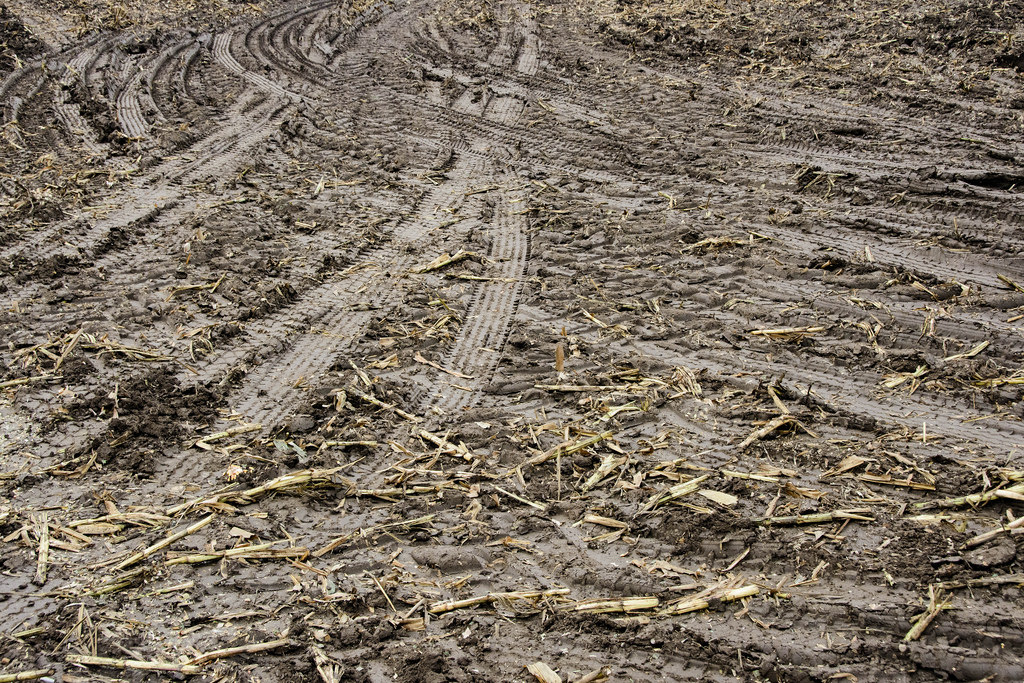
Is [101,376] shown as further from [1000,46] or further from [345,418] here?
[1000,46]

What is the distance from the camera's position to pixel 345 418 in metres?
4.55

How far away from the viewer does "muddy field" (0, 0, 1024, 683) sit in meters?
3.04

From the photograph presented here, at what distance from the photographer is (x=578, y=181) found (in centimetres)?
757

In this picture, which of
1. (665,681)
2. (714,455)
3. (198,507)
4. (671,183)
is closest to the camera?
(665,681)

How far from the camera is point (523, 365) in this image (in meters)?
5.06

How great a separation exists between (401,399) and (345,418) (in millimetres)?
430

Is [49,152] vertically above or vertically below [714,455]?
above

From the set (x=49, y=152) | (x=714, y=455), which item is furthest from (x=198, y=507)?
(x=49, y=152)

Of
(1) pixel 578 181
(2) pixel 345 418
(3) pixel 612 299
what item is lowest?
(2) pixel 345 418

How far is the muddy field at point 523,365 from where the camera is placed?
9.98 ft

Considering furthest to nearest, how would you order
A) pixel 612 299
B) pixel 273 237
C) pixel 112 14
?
pixel 112 14 → pixel 273 237 → pixel 612 299

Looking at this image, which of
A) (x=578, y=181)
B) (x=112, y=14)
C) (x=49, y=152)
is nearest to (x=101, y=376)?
(x=49, y=152)

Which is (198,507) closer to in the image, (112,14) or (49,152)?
(49,152)

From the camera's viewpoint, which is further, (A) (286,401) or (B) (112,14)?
(B) (112,14)
